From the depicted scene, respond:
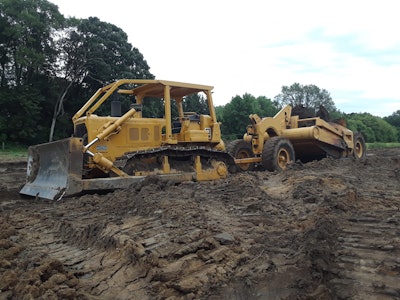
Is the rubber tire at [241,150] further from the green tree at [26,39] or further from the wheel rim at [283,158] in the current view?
the green tree at [26,39]

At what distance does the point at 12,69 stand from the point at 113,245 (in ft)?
98.2

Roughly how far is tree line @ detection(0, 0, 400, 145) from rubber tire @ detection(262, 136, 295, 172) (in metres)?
15.0

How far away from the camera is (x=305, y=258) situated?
11.6 feet

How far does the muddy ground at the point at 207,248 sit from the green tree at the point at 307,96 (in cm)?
8071

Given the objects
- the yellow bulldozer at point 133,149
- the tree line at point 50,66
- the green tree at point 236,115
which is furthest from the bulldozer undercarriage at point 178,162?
the green tree at point 236,115

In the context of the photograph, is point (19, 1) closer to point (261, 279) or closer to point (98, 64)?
point (98, 64)

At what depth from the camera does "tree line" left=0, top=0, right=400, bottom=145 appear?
27641 millimetres

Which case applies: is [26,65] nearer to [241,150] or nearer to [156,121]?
[241,150]

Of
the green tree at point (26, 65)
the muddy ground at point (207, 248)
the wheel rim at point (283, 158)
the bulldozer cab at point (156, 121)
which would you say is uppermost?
the green tree at point (26, 65)

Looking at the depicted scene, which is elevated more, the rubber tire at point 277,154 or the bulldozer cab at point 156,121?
the bulldozer cab at point 156,121

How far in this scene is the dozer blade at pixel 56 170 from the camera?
7.31 metres

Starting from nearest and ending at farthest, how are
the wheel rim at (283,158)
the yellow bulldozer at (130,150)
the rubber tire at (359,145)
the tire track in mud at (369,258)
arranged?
the tire track in mud at (369,258)
the yellow bulldozer at (130,150)
the wheel rim at (283,158)
the rubber tire at (359,145)

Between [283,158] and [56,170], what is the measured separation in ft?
21.9

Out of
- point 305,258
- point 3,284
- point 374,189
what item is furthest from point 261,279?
point 374,189
